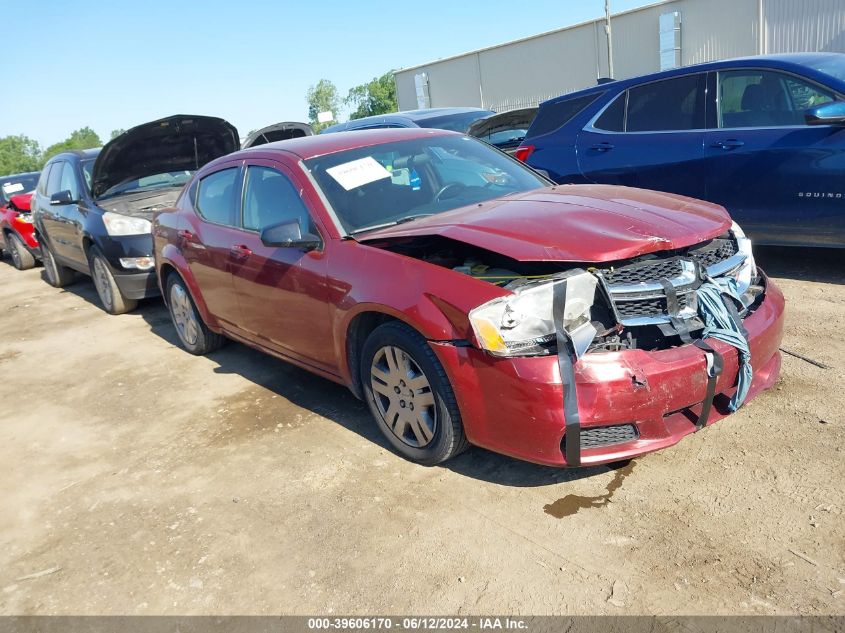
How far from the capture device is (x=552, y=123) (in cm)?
688

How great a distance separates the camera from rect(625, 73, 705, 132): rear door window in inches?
230

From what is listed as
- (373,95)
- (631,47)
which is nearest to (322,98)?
(373,95)

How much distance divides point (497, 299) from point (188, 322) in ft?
12.1

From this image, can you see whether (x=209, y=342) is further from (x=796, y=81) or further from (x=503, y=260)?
(x=796, y=81)

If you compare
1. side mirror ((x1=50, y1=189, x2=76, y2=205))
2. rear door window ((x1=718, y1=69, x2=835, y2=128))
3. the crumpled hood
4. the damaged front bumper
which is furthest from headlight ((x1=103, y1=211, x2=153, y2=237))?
rear door window ((x1=718, y1=69, x2=835, y2=128))

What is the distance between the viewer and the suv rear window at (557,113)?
261 inches

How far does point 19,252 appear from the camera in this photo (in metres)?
12.3

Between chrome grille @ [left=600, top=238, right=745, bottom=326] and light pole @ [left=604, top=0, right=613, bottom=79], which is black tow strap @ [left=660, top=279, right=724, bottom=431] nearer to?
chrome grille @ [left=600, top=238, right=745, bottom=326]

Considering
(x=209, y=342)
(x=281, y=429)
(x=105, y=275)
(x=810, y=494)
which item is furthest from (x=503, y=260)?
(x=105, y=275)

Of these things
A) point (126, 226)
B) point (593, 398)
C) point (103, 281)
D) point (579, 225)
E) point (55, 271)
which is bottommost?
point (55, 271)

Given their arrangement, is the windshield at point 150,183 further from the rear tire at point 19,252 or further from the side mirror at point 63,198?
the rear tire at point 19,252

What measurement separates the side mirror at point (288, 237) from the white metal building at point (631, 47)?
26.2 metres

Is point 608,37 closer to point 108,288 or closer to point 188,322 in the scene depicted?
point 108,288

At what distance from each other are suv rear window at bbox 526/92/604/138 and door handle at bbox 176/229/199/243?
353 centimetres
